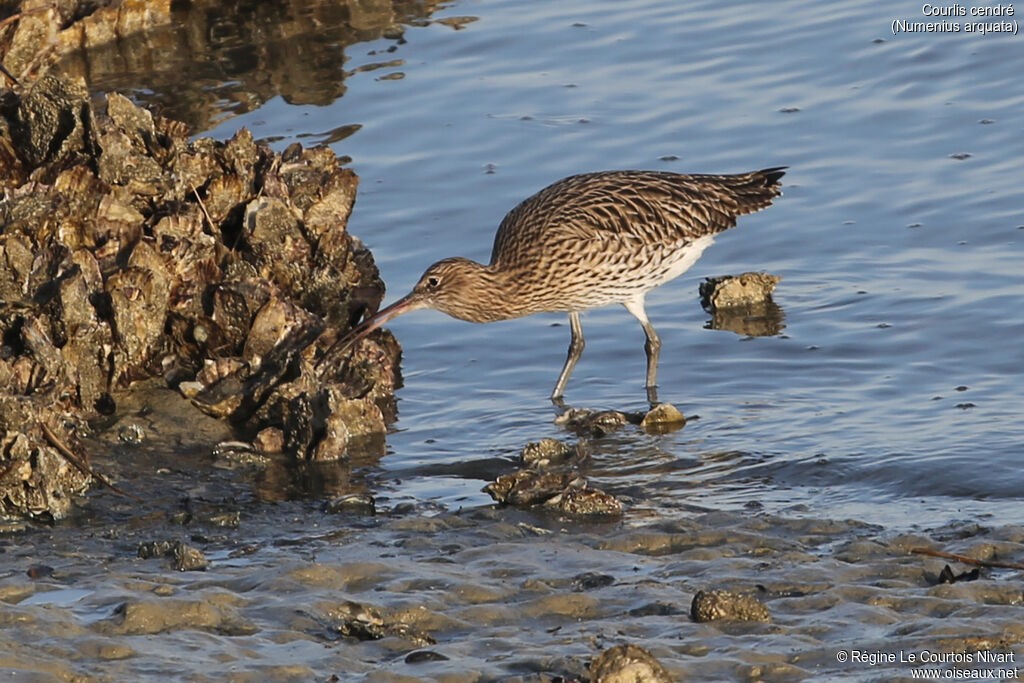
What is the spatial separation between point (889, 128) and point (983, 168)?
919 millimetres

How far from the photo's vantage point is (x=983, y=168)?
10344 mm

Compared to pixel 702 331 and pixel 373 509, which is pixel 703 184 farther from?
pixel 373 509

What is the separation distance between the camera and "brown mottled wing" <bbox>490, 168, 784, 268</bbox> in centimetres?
889

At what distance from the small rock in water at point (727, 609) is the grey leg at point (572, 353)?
321 cm

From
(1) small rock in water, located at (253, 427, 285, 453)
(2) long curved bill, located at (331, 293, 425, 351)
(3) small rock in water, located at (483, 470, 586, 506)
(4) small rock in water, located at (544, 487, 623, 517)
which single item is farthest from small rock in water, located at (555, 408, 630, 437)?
(1) small rock in water, located at (253, 427, 285, 453)

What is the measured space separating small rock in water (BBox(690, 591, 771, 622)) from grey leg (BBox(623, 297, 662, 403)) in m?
3.09

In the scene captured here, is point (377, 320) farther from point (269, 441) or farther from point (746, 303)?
point (746, 303)

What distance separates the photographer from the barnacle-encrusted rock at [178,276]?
724 cm

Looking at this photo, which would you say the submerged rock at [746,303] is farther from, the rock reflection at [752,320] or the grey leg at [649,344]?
the grey leg at [649,344]

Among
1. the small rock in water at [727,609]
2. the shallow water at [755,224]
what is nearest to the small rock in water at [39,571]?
the shallow water at [755,224]

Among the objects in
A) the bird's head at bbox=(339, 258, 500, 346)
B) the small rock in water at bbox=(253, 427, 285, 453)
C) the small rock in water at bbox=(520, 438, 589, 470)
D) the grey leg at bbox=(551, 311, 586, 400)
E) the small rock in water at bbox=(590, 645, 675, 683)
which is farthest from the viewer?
the bird's head at bbox=(339, 258, 500, 346)

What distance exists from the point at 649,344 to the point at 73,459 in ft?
11.5

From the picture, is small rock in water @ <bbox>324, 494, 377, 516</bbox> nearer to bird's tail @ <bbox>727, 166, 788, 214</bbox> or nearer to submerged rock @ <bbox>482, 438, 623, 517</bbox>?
submerged rock @ <bbox>482, 438, 623, 517</bbox>

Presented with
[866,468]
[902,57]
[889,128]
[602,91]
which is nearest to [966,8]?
[902,57]
